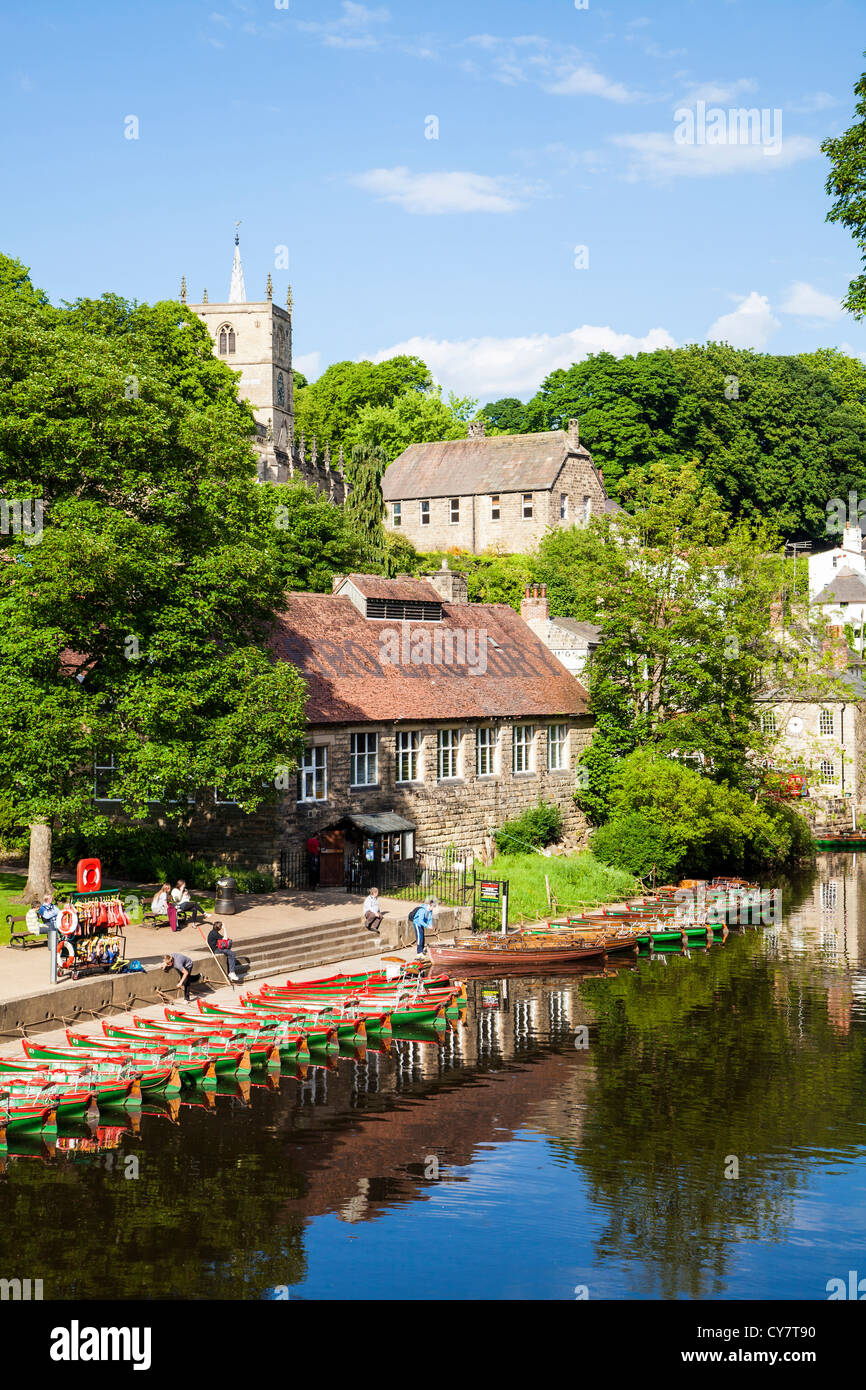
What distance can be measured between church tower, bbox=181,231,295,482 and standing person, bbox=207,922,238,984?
8644cm

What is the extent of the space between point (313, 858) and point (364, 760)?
361 centimetres

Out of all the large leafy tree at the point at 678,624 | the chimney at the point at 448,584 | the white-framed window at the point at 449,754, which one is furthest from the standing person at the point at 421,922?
the chimney at the point at 448,584

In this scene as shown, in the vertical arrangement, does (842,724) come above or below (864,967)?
above

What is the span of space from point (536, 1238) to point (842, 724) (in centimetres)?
4761

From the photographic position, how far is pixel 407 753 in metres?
38.9

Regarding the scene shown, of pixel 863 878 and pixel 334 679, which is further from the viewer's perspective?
pixel 863 878

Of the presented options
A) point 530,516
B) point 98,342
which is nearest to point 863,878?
point 98,342

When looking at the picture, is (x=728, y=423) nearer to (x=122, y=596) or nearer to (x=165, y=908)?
(x=122, y=596)

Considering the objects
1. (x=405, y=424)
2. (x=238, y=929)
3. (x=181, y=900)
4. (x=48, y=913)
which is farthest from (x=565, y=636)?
(x=405, y=424)

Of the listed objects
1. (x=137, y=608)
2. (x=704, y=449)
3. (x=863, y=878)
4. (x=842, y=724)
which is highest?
(x=704, y=449)

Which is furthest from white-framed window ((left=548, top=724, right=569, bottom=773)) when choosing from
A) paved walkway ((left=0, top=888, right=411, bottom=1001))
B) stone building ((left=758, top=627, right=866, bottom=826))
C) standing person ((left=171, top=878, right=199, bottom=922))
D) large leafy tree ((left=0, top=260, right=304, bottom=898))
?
standing person ((left=171, top=878, right=199, bottom=922))

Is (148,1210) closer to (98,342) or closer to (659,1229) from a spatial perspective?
(659,1229)

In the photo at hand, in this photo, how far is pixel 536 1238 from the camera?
16.7m

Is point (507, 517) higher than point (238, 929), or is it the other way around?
point (507, 517)
